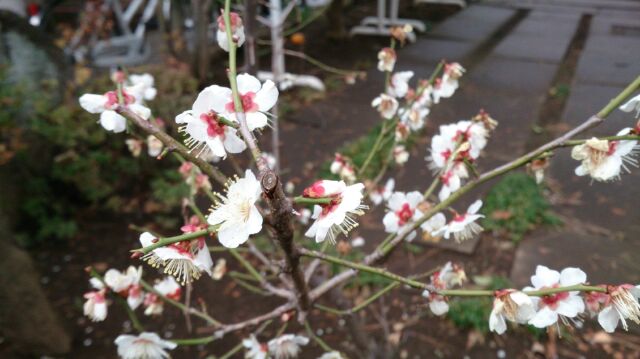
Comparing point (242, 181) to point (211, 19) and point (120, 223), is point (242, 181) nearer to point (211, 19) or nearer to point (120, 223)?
point (120, 223)

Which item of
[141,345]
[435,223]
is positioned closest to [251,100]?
[435,223]

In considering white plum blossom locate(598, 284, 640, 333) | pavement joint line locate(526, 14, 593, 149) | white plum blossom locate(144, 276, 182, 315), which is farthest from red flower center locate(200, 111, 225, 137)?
pavement joint line locate(526, 14, 593, 149)

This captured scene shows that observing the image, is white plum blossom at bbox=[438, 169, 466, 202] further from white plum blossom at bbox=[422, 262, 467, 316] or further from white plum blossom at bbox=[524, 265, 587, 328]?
white plum blossom at bbox=[524, 265, 587, 328]

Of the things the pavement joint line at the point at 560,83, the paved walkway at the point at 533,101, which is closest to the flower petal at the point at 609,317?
the paved walkway at the point at 533,101

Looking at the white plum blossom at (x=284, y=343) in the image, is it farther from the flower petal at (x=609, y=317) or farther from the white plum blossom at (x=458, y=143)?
the flower petal at (x=609, y=317)

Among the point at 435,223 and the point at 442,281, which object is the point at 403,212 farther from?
the point at 442,281

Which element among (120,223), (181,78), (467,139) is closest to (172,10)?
(181,78)
